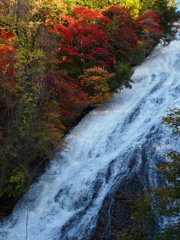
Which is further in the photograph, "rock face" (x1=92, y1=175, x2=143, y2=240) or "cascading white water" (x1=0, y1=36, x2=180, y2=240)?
"cascading white water" (x1=0, y1=36, x2=180, y2=240)

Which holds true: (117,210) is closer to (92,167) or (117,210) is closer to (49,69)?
(92,167)

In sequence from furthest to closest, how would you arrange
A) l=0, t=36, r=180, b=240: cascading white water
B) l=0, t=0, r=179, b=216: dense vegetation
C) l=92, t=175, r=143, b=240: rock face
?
l=0, t=0, r=179, b=216: dense vegetation, l=0, t=36, r=180, b=240: cascading white water, l=92, t=175, r=143, b=240: rock face

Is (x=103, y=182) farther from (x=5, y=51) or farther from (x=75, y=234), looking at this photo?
(x=5, y=51)

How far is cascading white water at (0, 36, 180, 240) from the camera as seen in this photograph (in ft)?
29.7

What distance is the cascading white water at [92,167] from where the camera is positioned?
356 inches

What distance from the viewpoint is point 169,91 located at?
16.8 meters

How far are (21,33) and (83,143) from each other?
598cm

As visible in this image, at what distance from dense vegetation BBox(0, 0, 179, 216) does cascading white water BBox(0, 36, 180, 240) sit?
844mm

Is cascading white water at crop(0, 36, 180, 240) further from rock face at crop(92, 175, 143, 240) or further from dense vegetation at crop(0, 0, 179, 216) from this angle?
dense vegetation at crop(0, 0, 179, 216)

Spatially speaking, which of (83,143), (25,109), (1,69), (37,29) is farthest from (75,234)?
(37,29)

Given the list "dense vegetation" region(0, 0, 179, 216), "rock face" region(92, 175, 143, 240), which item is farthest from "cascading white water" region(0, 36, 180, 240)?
"dense vegetation" region(0, 0, 179, 216)

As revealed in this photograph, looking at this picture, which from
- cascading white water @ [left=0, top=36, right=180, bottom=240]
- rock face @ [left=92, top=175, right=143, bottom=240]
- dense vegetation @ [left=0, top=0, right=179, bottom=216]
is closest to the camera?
rock face @ [left=92, top=175, right=143, bottom=240]

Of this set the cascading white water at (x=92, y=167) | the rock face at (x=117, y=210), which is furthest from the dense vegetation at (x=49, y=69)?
the rock face at (x=117, y=210)

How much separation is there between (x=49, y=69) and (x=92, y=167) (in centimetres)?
549
